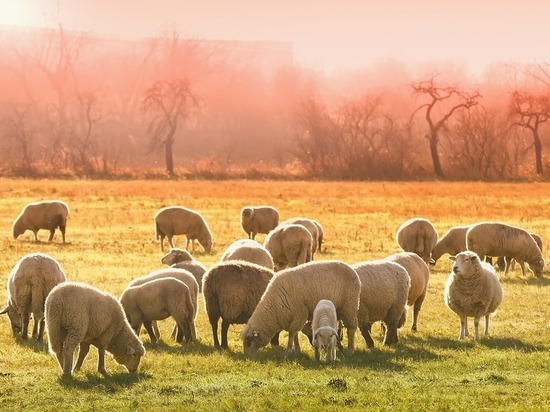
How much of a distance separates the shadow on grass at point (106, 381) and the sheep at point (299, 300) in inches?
78.7

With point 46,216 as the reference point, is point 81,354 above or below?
below

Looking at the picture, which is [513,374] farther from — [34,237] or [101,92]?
[101,92]

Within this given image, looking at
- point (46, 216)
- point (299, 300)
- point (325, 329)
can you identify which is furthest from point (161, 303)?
point (46, 216)

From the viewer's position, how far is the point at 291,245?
23875 millimetres

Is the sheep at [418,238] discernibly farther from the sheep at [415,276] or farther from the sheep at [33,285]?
the sheep at [33,285]

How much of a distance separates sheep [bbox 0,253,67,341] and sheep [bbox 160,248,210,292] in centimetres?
333

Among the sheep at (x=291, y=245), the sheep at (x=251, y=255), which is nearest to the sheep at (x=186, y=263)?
the sheep at (x=251, y=255)

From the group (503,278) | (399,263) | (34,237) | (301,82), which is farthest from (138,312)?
(301,82)

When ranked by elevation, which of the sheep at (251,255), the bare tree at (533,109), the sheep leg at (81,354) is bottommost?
the sheep leg at (81,354)

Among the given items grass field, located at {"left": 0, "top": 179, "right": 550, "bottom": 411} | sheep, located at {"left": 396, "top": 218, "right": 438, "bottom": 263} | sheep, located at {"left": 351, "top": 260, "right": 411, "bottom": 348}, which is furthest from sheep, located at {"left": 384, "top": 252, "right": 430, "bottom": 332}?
sheep, located at {"left": 396, "top": 218, "right": 438, "bottom": 263}

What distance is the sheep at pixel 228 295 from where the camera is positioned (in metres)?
16.0

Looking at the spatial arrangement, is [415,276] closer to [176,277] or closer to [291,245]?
[176,277]

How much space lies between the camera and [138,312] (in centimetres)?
1639

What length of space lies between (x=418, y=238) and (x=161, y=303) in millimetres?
11420
